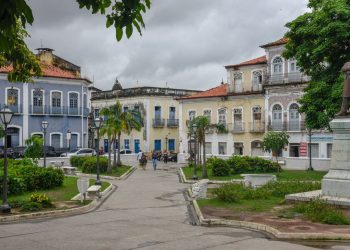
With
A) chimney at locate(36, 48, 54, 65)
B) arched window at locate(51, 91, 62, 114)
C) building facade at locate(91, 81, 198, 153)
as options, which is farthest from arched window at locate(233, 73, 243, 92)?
chimney at locate(36, 48, 54, 65)

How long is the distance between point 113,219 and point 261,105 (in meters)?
31.9

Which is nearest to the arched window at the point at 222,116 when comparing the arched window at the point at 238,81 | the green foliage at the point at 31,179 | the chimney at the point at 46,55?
the arched window at the point at 238,81

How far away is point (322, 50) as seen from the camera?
80.6 feet

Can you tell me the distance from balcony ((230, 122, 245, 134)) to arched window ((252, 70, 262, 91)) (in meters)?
3.45

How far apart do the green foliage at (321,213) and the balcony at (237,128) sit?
1224 inches

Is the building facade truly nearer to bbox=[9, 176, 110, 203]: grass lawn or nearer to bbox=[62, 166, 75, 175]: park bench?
bbox=[62, 166, 75, 175]: park bench

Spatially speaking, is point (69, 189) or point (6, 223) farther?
point (69, 189)

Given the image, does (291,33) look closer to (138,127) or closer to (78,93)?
(138,127)

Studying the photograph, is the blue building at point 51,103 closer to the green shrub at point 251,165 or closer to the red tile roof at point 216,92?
the red tile roof at point 216,92

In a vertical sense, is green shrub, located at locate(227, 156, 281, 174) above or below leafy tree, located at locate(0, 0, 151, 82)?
below

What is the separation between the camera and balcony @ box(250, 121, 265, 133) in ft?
143

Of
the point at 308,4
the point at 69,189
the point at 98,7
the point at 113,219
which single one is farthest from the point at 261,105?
the point at 98,7

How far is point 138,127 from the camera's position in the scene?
38250 millimetres

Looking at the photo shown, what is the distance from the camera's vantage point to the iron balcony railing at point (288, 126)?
40556 mm
